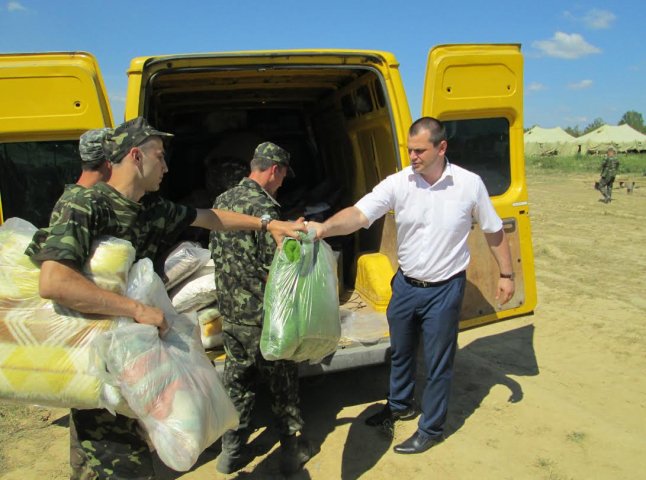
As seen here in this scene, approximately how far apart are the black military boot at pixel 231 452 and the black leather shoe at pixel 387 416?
947mm

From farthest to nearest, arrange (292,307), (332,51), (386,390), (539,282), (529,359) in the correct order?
(539,282)
(529,359)
(386,390)
(332,51)
(292,307)

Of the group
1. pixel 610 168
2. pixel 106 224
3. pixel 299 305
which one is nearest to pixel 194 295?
pixel 299 305

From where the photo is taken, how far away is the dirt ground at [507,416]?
3.21 meters

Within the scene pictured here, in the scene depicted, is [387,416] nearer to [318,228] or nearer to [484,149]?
[318,228]

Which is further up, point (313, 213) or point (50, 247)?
point (50, 247)

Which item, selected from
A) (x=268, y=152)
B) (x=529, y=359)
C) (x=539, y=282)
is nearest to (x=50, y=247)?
(x=268, y=152)

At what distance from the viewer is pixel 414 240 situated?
10.6 feet

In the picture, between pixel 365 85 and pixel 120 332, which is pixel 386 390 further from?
pixel 120 332

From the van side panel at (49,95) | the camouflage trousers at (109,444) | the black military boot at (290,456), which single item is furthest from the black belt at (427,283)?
the van side panel at (49,95)

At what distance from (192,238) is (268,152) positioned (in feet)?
6.15

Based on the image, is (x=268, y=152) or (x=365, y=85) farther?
(x=365, y=85)

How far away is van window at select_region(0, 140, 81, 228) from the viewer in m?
3.30

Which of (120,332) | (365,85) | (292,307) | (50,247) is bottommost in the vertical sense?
(292,307)

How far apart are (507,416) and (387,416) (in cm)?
84
